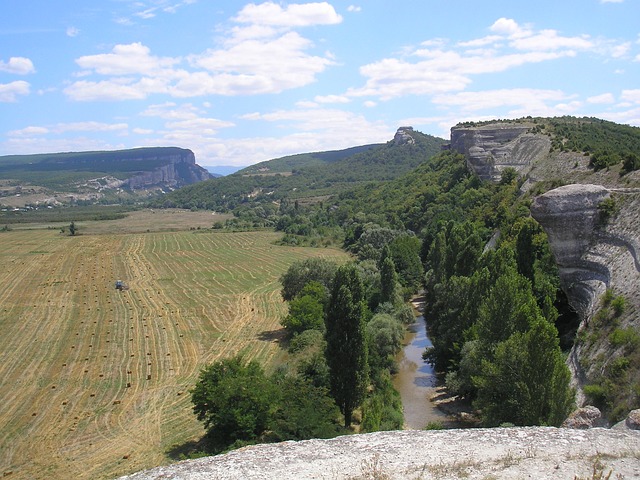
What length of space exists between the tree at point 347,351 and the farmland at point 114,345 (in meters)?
7.63

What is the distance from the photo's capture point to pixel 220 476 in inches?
419

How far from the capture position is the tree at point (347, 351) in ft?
88.0

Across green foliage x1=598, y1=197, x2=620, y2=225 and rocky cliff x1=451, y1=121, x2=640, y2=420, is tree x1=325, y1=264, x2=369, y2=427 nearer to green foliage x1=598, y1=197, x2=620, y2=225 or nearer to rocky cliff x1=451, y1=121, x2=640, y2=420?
rocky cliff x1=451, y1=121, x2=640, y2=420

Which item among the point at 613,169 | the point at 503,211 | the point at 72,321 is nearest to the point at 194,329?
the point at 72,321

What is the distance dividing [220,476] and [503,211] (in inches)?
1875

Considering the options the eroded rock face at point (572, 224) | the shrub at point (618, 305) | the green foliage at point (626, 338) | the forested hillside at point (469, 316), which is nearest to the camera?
the green foliage at point (626, 338)

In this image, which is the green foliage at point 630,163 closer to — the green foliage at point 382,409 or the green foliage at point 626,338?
the green foliage at point 626,338

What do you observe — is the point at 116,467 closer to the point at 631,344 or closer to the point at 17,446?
the point at 17,446

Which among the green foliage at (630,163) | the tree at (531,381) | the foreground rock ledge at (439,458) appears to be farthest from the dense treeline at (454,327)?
the foreground rock ledge at (439,458)

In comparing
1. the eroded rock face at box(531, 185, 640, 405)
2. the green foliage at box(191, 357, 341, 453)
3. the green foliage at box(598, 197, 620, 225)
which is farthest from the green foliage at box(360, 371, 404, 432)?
the green foliage at box(598, 197, 620, 225)

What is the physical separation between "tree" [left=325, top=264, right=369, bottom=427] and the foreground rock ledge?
14626 millimetres

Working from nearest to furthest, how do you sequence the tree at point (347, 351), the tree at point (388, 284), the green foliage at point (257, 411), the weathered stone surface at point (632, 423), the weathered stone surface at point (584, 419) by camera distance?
the weathered stone surface at point (632, 423), the weathered stone surface at point (584, 419), the green foliage at point (257, 411), the tree at point (347, 351), the tree at point (388, 284)

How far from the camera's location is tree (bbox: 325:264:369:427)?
2683 centimetres

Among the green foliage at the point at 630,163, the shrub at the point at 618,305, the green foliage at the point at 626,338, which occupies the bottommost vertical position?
the green foliage at the point at 626,338
